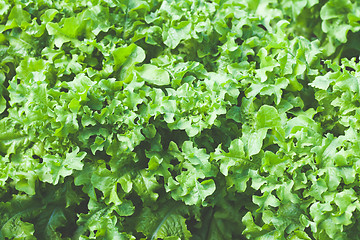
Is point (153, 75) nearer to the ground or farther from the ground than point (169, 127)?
farther from the ground

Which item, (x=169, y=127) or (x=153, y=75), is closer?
(x=169, y=127)

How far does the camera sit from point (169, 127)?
2.80 metres

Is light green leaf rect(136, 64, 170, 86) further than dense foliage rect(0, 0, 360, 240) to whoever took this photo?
Yes

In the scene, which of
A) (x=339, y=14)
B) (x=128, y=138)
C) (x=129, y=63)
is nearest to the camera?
(x=128, y=138)

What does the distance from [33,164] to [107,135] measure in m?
0.57

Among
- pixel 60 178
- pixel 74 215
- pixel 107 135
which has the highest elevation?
pixel 107 135

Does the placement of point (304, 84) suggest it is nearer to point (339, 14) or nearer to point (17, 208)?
point (339, 14)

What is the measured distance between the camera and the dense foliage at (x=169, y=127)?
2.69 metres

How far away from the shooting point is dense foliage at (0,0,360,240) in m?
2.69

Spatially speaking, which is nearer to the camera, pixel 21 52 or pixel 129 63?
pixel 129 63

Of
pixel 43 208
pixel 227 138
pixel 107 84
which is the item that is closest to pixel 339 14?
pixel 227 138

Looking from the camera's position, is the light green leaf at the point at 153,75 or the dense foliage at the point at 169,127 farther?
the light green leaf at the point at 153,75

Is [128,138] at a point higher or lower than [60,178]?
higher

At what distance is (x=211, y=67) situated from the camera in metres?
3.32
